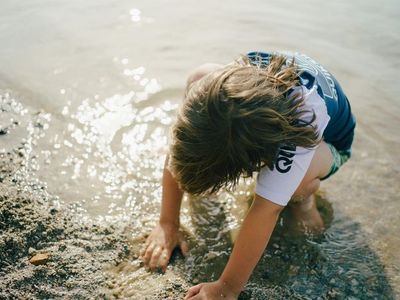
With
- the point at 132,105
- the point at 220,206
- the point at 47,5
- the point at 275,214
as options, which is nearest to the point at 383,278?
the point at 275,214

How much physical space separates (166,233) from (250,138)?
85cm

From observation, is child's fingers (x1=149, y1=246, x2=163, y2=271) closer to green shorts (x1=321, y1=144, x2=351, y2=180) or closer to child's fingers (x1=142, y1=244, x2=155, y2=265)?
child's fingers (x1=142, y1=244, x2=155, y2=265)

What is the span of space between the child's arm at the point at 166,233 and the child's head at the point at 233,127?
378mm

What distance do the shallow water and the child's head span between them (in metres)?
0.66

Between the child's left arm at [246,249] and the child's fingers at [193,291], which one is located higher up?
the child's left arm at [246,249]

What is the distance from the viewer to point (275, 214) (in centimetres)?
204

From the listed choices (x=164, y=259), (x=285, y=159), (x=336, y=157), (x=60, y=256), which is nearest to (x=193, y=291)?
(x=164, y=259)

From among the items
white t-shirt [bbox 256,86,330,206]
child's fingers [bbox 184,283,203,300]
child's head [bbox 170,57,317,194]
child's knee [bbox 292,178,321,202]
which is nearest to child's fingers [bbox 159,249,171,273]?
child's fingers [bbox 184,283,203,300]

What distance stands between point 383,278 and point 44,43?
3400 mm

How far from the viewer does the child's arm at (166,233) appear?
231cm

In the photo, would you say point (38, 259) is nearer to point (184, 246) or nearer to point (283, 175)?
point (184, 246)

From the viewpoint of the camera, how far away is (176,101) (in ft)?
11.5

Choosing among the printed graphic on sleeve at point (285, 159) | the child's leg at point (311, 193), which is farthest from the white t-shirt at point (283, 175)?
the child's leg at point (311, 193)

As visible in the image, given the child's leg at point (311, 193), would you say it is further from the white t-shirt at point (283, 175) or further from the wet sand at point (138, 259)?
the white t-shirt at point (283, 175)
